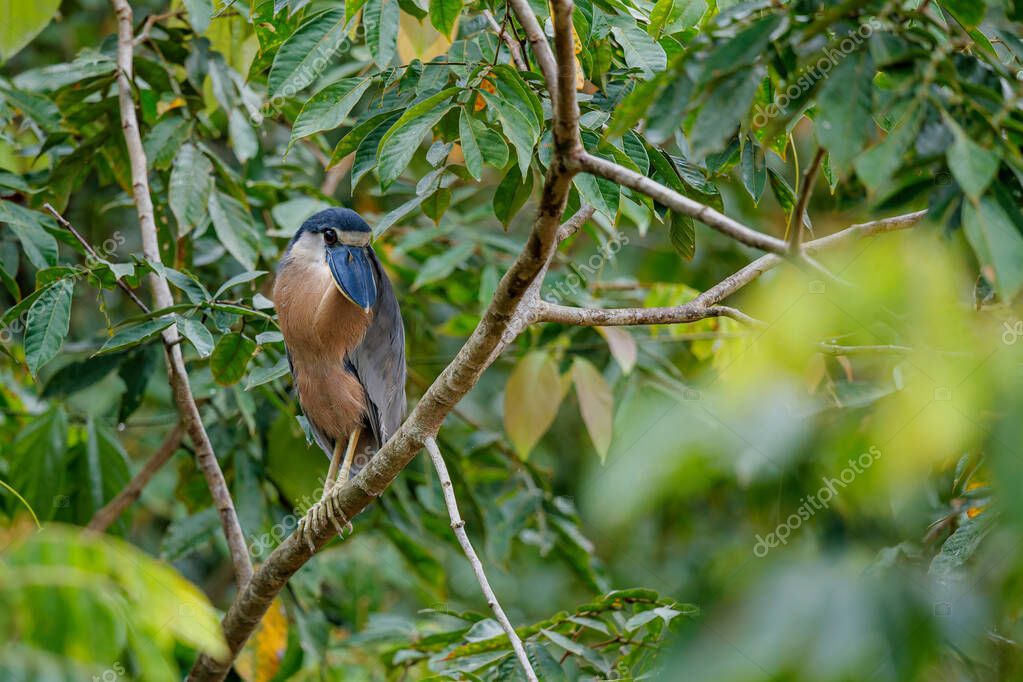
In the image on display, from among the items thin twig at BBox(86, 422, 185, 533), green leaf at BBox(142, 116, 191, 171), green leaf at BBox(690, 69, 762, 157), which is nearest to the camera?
green leaf at BBox(690, 69, 762, 157)

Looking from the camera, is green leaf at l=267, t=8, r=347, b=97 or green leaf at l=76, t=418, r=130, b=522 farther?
green leaf at l=76, t=418, r=130, b=522

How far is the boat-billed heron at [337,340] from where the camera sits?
287cm

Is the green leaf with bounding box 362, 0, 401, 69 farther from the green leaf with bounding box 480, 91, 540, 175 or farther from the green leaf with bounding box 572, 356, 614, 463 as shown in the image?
the green leaf with bounding box 572, 356, 614, 463

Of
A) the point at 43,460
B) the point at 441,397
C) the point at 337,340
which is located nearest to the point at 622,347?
the point at 337,340

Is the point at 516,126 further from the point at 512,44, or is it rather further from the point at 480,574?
the point at 480,574

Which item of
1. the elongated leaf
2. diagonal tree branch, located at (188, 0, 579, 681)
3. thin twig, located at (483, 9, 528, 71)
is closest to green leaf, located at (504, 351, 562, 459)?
the elongated leaf

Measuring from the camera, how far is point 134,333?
2.00m

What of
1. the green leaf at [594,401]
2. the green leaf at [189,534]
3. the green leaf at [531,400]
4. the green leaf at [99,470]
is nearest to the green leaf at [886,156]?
the green leaf at [594,401]

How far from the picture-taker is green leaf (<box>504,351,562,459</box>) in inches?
118

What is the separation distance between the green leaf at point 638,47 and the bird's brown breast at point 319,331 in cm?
135

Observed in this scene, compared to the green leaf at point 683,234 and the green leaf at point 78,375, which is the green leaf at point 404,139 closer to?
the green leaf at point 683,234

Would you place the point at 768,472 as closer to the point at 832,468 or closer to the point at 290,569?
the point at 832,468

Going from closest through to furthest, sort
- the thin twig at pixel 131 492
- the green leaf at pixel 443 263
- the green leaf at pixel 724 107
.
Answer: the green leaf at pixel 724 107
the thin twig at pixel 131 492
the green leaf at pixel 443 263

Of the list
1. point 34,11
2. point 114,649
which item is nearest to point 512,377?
point 34,11
